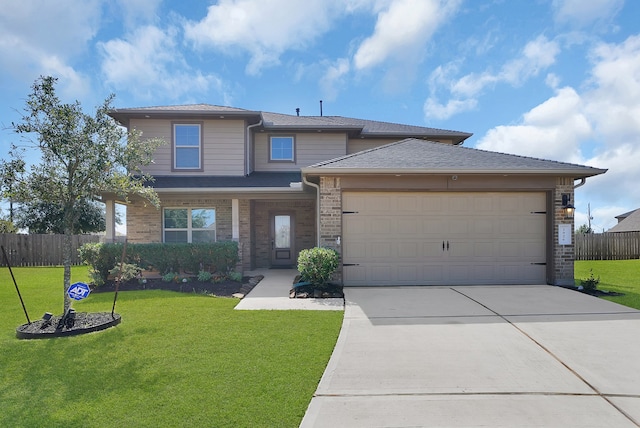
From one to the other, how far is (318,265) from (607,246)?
1713 centimetres

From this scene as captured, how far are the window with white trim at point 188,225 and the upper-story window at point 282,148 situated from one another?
307 centimetres

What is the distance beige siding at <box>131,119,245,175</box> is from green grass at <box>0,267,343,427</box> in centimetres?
669

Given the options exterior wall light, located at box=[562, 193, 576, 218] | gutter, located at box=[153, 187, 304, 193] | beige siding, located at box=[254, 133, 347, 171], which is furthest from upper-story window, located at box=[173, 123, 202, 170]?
exterior wall light, located at box=[562, 193, 576, 218]

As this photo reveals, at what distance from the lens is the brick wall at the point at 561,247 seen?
9141 millimetres

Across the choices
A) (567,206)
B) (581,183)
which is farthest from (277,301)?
(581,183)

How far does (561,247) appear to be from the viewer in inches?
360

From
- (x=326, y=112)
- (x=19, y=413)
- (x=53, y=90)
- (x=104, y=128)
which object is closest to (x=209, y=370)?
(x=19, y=413)

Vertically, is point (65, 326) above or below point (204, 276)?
below

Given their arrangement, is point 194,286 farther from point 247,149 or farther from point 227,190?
point 247,149

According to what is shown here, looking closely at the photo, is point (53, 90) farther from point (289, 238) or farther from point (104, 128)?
point (289, 238)

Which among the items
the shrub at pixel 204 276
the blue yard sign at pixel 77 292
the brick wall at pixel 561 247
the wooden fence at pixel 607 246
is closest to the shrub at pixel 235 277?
the shrub at pixel 204 276

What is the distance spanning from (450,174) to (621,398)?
20.4 ft

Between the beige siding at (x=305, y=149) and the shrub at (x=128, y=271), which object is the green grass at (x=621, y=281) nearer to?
the beige siding at (x=305, y=149)

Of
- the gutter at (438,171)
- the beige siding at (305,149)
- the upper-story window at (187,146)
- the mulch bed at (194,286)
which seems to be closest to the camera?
the gutter at (438,171)
